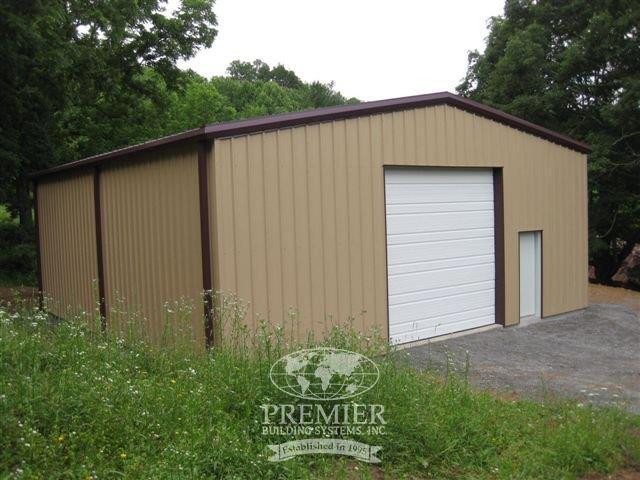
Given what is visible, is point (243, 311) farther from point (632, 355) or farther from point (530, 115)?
point (530, 115)

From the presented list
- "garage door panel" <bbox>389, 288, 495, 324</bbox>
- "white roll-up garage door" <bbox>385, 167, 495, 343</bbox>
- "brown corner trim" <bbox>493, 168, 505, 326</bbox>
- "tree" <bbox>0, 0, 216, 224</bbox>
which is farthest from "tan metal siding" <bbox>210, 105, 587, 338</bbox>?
"tree" <bbox>0, 0, 216, 224</bbox>

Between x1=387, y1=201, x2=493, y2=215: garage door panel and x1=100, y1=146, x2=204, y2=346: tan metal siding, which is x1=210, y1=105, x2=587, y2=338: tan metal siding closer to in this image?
x1=387, y1=201, x2=493, y2=215: garage door panel

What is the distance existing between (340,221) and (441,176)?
2472 millimetres

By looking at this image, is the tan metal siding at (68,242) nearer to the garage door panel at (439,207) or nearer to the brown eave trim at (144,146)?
the brown eave trim at (144,146)

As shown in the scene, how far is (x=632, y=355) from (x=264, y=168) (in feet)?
19.4

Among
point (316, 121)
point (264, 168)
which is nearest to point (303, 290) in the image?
Answer: point (264, 168)

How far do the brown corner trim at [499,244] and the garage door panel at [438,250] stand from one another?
0.16m

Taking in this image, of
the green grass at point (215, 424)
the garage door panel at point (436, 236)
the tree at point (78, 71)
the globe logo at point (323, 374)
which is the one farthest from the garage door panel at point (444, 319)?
the tree at point (78, 71)

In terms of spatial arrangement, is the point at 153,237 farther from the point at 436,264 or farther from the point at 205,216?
the point at 436,264

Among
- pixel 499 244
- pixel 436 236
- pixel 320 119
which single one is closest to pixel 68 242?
pixel 320 119

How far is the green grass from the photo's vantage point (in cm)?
396

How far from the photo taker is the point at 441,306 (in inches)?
400

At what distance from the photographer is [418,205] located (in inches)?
385

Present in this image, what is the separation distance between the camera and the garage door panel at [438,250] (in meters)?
9.44
